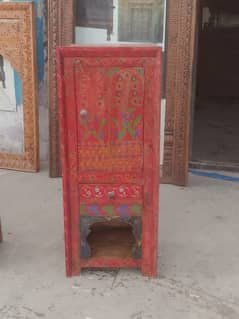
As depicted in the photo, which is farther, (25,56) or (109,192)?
(25,56)

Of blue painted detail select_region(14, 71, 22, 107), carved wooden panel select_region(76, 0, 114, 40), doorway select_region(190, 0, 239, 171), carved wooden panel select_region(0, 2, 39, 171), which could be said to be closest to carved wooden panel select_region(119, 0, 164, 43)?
carved wooden panel select_region(76, 0, 114, 40)

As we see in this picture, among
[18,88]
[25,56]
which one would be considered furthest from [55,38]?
[18,88]

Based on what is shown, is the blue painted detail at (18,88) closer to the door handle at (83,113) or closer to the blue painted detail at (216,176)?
the blue painted detail at (216,176)

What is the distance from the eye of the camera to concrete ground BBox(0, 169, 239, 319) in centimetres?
262

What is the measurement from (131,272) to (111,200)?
0.52 metres

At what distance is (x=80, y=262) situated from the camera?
2943mm

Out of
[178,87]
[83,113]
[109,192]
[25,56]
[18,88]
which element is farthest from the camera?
[18,88]

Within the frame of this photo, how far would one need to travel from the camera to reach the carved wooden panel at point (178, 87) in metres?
4.16

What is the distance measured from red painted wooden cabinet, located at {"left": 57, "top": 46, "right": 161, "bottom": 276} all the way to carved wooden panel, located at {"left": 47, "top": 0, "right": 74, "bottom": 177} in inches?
72.6

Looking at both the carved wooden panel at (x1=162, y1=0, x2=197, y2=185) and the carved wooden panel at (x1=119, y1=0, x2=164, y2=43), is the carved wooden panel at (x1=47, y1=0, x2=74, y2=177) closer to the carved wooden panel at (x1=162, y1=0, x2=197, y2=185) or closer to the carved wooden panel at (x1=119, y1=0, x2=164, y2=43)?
the carved wooden panel at (x1=119, y1=0, x2=164, y2=43)

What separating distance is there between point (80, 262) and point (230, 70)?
9398 mm

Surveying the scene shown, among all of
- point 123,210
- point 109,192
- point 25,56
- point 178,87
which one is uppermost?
point 25,56

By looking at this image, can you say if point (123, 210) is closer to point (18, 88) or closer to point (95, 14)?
point (95, 14)

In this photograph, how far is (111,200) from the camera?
2822mm
